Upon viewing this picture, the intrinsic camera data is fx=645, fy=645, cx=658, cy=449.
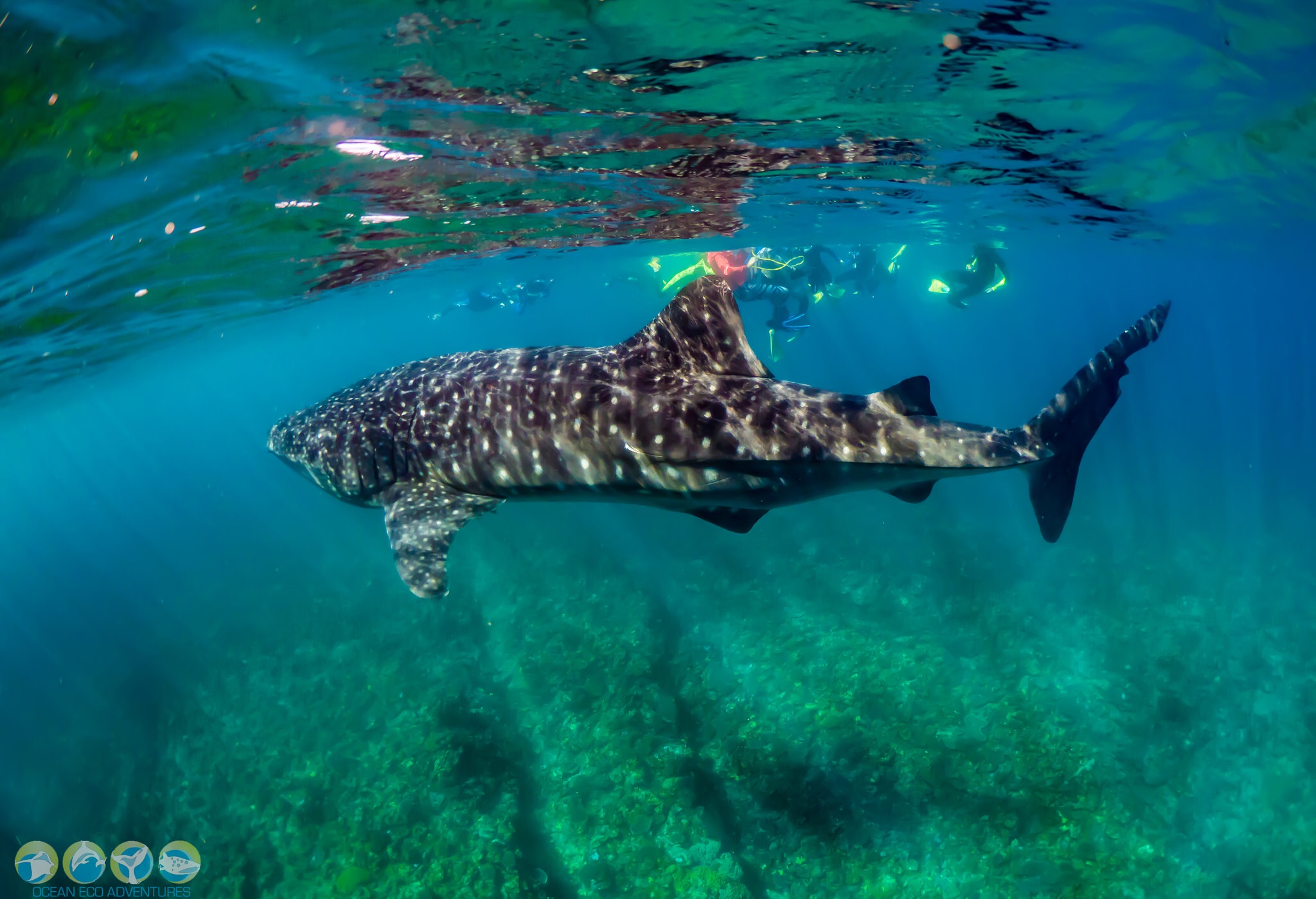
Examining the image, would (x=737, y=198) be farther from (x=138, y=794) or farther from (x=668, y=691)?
(x=138, y=794)

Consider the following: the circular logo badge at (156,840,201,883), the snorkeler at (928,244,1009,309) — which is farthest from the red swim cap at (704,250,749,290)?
the circular logo badge at (156,840,201,883)

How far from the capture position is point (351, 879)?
9.62m

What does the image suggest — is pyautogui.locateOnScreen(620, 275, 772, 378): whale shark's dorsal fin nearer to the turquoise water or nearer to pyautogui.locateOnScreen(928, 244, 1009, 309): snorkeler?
the turquoise water

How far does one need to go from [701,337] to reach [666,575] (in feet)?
42.5

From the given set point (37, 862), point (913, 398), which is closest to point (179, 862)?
point (37, 862)

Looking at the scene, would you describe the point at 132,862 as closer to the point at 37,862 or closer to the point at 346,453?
the point at 37,862

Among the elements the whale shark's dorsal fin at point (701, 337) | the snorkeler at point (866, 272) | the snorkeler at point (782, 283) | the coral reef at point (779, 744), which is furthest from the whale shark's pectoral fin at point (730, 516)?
the snorkeler at point (866, 272)

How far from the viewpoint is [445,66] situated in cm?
776

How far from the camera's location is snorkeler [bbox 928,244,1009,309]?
23.1m

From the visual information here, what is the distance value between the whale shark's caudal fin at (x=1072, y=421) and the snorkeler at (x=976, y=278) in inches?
646

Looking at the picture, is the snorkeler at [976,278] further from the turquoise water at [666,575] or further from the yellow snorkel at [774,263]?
the yellow snorkel at [774,263]

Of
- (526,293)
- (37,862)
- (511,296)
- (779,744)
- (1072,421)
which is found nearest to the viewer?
(1072,421)

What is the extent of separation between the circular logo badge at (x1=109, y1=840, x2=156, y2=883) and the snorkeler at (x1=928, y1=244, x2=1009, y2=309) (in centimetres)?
2599

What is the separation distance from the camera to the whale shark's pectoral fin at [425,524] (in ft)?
22.1
